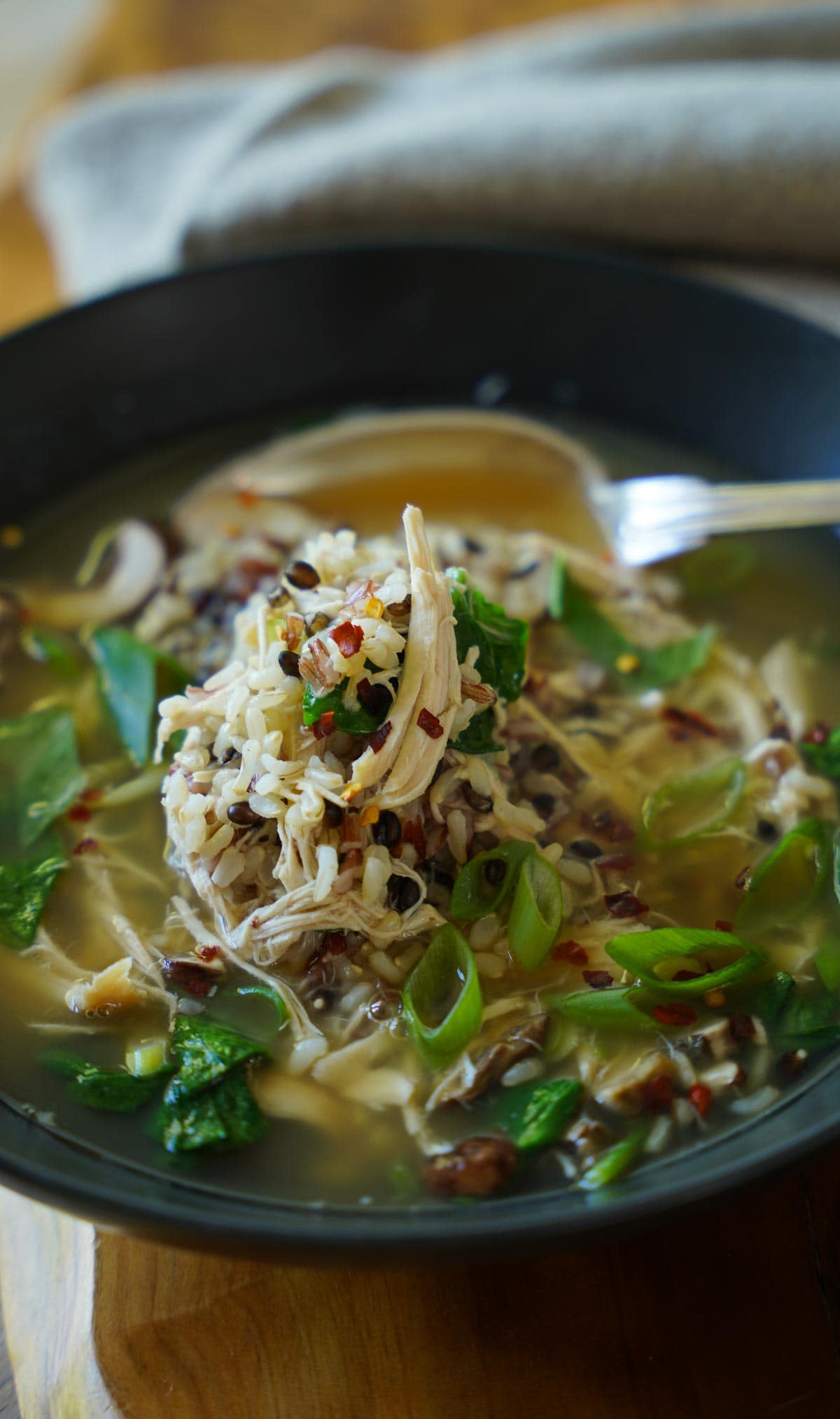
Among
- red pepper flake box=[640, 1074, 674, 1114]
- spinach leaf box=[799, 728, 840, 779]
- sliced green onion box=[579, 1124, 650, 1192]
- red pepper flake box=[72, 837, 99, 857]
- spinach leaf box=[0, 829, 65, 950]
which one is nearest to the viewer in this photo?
sliced green onion box=[579, 1124, 650, 1192]

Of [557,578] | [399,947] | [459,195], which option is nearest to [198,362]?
[459,195]

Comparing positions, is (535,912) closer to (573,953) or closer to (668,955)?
(573,953)

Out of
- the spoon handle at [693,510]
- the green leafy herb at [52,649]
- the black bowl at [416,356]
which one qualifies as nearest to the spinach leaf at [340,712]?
the green leafy herb at [52,649]

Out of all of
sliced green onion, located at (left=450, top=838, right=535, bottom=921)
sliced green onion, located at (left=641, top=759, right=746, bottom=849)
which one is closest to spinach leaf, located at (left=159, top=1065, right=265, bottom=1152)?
sliced green onion, located at (left=450, top=838, right=535, bottom=921)

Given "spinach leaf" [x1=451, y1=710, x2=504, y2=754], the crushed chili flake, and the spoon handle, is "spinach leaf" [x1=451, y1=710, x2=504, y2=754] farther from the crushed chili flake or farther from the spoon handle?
the spoon handle

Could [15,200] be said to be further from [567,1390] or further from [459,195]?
[567,1390]

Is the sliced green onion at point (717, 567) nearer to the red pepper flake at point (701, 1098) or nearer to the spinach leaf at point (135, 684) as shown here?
the spinach leaf at point (135, 684)
